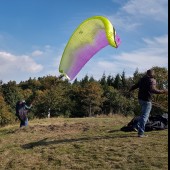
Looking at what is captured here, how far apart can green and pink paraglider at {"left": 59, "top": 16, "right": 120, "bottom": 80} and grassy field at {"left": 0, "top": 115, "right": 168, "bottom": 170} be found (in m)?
2.44

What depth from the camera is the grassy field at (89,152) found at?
9.71m

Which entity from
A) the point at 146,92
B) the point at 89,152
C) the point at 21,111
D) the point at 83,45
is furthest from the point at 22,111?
the point at 146,92

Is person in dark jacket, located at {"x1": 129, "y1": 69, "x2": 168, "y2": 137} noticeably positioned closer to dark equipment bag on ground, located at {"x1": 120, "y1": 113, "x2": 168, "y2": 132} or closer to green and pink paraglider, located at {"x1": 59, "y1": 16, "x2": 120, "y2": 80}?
dark equipment bag on ground, located at {"x1": 120, "y1": 113, "x2": 168, "y2": 132}

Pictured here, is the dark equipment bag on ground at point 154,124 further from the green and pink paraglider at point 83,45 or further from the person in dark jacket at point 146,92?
the green and pink paraglider at point 83,45

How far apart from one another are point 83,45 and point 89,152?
367 cm

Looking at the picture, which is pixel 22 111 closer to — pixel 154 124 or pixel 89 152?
pixel 154 124

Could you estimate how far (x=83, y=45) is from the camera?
478 inches

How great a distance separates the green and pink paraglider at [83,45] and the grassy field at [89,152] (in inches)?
96.0

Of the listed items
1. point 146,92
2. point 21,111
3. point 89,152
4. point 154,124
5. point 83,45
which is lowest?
point 89,152

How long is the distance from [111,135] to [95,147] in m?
1.76

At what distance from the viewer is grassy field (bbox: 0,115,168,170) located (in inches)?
382

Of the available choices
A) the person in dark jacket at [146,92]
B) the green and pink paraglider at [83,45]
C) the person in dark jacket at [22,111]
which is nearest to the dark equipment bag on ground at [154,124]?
the person in dark jacket at [146,92]

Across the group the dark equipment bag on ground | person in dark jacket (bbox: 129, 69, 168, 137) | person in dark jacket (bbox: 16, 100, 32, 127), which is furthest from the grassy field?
person in dark jacket (bbox: 16, 100, 32, 127)

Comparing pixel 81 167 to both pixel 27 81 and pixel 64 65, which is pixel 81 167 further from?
pixel 27 81
